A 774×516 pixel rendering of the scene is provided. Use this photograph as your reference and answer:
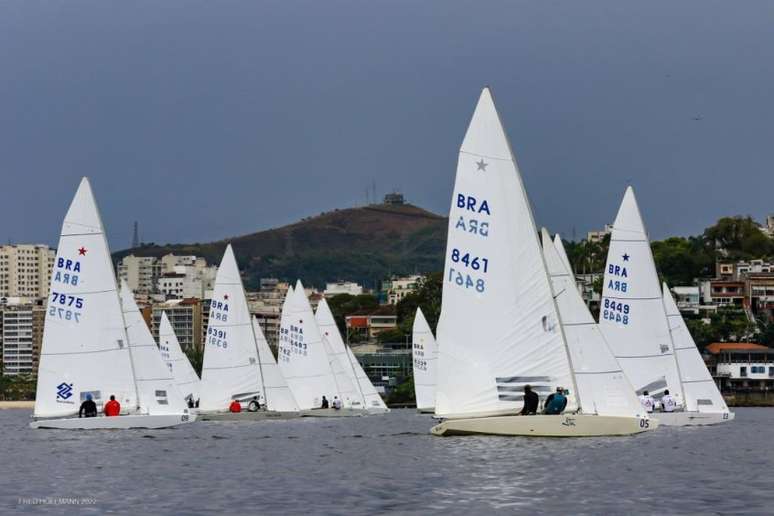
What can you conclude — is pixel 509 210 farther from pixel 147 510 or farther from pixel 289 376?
pixel 289 376

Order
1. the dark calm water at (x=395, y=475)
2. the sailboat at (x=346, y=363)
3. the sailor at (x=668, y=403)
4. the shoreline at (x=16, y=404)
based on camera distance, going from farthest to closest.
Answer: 1. the shoreline at (x=16, y=404)
2. the sailboat at (x=346, y=363)
3. the sailor at (x=668, y=403)
4. the dark calm water at (x=395, y=475)

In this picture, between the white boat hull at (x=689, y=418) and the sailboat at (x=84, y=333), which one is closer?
the sailboat at (x=84, y=333)

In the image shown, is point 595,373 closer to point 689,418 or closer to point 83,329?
point 689,418

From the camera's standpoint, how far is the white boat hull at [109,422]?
1873 inches

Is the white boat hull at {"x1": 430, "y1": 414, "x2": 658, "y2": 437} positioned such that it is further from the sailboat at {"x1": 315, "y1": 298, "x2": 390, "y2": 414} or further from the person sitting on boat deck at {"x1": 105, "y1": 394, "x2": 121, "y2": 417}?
the sailboat at {"x1": 315, "y1": 298, "x2": 390, "y2": 414}

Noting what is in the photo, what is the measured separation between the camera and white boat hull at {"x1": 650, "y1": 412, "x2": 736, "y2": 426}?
51031 mm

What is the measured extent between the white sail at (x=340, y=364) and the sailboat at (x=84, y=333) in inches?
1214

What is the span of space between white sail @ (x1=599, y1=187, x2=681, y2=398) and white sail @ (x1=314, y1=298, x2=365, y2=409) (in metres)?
27.9

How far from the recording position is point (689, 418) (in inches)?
2053

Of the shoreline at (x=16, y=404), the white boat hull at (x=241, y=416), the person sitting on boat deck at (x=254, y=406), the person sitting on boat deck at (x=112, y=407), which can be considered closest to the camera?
the person sitting on boat deck at (x=112, y=407)

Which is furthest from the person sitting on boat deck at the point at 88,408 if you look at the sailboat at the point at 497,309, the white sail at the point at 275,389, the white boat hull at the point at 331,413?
the white boat hull at the point at 331,413

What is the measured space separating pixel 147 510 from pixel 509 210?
14.2 m

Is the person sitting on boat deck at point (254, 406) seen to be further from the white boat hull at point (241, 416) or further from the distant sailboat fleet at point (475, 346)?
the white boat hull at point (241, 416)

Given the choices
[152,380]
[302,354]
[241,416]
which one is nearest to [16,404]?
[302,354]
